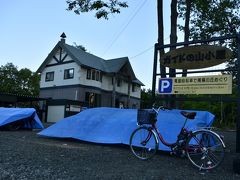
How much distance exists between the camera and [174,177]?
457 cm

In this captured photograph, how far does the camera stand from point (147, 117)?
632cm

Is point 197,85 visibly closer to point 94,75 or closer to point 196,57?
A: point 196,57

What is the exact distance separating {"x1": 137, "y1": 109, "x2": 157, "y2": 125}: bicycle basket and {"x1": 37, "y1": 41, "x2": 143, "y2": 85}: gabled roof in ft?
83.2

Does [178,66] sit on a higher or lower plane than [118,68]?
lower

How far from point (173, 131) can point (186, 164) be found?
1.40 metres

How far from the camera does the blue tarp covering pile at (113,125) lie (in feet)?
23.8

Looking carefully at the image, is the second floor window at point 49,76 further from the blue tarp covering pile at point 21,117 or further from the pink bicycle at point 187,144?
the pink bicycle at point 187,144

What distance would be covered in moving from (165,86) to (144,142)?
8.67 ft

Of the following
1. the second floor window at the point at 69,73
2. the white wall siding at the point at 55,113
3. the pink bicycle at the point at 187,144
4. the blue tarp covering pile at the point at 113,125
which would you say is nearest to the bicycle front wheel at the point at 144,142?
the pink bicycle at the point at 187,144

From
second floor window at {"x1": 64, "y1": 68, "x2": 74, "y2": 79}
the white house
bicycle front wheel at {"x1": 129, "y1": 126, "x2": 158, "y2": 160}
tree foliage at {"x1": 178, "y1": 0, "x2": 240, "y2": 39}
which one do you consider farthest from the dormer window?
bicycle front wheel at {"x1": 129, "y1": 126, "x2": 158, "y2": 160}

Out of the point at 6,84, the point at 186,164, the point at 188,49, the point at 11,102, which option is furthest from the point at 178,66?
the point at 6,84

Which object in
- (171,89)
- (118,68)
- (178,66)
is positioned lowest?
(171,89)

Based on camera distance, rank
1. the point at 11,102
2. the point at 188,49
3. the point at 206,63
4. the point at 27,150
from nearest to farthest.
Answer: the point at 27,150, the point at 206,63, the point at 188,49, the point at 11,102

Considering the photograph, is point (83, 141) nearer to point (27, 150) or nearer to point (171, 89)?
point (27, 150)
